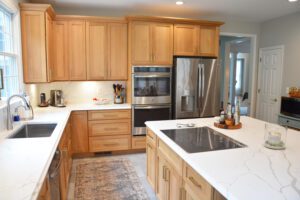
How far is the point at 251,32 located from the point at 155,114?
3.14 m

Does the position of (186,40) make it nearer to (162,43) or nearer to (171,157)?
(162,43)

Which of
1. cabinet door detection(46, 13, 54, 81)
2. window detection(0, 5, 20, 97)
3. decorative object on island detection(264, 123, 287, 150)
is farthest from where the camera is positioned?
cabinet door detection(46, 13, 54, 81)

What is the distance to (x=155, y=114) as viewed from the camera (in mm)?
4070

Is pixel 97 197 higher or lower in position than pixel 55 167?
lower

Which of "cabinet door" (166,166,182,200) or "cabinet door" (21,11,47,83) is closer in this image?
"cabinet door" (166,166,182,200)

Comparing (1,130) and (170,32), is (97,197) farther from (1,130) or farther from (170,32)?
(170,32)

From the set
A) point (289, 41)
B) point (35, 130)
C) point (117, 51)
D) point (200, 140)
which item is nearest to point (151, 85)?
point (117, 51)

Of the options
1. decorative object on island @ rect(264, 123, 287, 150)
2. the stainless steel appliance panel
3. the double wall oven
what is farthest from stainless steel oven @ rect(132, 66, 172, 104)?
decorative object on island @ rect(264, 123, 287, 150)

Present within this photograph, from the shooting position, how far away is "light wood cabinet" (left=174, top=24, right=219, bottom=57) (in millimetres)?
4152

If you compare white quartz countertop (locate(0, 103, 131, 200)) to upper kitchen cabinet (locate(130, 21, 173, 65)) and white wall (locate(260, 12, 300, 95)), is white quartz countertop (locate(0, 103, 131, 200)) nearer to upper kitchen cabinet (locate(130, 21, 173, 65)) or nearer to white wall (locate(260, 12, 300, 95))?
upper kitchen cabinet (locate(130, 21, 173, 65))

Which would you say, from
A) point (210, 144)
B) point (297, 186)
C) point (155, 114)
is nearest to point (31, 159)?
point (210, 144)

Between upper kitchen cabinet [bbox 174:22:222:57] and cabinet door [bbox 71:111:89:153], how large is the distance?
203cm

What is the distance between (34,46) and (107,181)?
222cm

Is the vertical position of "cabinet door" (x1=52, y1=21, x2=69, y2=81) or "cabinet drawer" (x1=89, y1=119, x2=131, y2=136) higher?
"cabinet door" (x1=52, y1=21, x2=69, y2=81)
